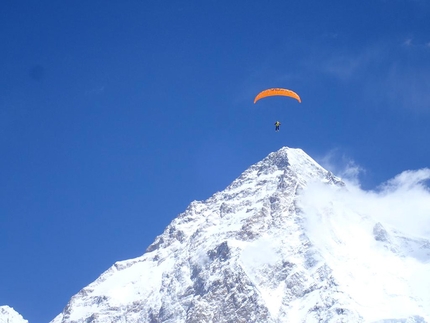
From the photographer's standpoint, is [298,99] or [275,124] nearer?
[298,99]
